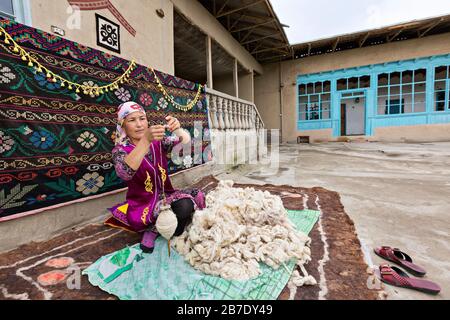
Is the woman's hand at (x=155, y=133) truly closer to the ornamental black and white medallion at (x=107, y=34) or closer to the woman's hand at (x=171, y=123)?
the woman's hand at (x=171, y=123)

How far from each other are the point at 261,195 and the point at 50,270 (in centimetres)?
163

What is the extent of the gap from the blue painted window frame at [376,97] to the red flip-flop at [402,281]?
1130 cm

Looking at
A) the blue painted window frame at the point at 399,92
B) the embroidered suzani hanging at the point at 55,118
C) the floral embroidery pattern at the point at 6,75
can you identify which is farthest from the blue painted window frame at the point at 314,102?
the floral embroidery pattern at the point at 6,75

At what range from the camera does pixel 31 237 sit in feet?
5.78

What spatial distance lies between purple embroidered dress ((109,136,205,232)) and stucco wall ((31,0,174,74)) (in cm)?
203

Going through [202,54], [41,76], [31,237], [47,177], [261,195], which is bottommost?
[31,237]

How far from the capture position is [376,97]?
10680 mm

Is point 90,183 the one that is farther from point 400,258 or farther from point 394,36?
point 394,36

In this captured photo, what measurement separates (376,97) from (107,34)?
11706mm

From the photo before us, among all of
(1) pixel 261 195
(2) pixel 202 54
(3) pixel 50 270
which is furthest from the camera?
(2) pixel 202 54

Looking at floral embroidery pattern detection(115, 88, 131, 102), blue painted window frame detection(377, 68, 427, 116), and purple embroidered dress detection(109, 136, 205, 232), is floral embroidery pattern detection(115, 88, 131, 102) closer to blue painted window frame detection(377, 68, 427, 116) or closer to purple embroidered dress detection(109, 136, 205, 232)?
purple embroidered dress detection(109, 136, 205, 232)

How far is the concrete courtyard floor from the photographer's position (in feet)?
5.10

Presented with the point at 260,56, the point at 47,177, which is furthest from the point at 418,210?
the point at 260,56
